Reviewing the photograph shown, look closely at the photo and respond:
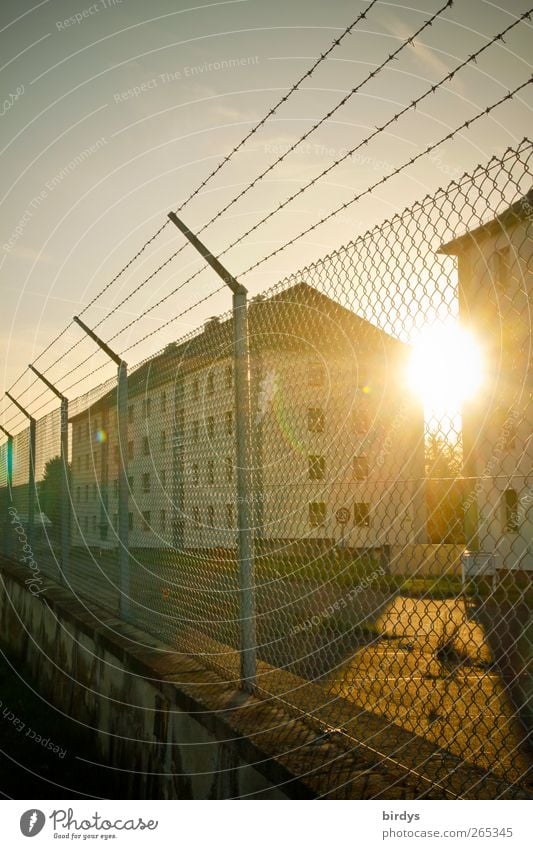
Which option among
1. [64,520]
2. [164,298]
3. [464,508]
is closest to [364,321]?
[464,508]

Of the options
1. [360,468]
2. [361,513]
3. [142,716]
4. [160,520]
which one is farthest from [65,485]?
[360,468]

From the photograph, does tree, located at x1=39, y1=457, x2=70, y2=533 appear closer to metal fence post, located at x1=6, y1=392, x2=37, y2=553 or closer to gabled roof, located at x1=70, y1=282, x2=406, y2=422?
metal fence post, located at x1=6, y1=392, x2=37, y2=553

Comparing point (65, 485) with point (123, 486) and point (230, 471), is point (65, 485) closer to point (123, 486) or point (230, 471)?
point (123, 486)

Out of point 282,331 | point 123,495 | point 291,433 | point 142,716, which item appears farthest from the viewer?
point 123,495

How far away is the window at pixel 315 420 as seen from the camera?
355 cm

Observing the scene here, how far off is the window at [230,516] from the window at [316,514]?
859 mm

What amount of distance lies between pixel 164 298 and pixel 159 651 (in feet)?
7.86

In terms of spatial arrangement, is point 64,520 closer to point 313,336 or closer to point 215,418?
point 215,418

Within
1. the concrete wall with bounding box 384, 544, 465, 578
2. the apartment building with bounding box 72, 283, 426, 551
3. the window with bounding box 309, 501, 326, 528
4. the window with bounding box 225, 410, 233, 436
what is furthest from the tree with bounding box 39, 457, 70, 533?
the window with bounding box 309, 501, 326, 528

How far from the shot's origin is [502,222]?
7.83 feet

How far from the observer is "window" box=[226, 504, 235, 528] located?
4.44 meters

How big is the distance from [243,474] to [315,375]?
2.60ft

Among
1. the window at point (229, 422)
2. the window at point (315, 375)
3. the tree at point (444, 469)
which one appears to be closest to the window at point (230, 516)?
the window at point (229, 422)
